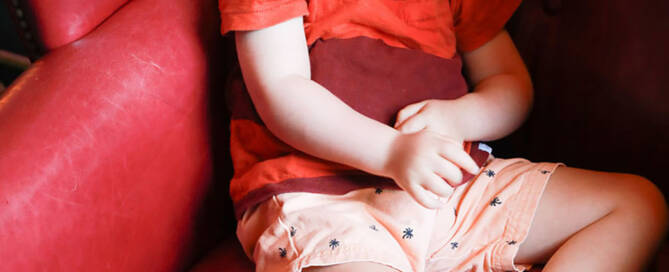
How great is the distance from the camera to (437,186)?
0.50 metres

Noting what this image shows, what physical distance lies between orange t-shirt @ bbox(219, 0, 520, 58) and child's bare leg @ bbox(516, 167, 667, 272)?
7.3 inches

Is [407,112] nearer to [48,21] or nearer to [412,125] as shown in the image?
[412,125]

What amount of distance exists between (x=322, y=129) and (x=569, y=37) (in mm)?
327

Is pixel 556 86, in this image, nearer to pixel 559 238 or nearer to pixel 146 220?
pixel 559 238

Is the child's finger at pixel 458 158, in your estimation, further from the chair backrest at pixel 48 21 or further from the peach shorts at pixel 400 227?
the chair backrest at pixel 48 21

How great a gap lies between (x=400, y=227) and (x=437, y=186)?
0.07 metres

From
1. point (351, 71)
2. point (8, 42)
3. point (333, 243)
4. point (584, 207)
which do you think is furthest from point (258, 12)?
point (8, 42)

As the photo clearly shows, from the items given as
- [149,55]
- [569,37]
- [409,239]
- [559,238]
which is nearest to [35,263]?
[149,55]

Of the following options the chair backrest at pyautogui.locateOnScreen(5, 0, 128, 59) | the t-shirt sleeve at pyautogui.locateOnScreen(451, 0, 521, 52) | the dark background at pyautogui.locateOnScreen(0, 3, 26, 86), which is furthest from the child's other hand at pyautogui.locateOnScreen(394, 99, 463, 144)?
the dark background at pyautogui.locateOnScreen(0, 3, 26, 86)

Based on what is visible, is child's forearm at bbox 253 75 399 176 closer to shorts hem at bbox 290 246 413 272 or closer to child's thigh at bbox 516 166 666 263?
shorts hem at bbox 290 246 413 272

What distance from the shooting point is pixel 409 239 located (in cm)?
55

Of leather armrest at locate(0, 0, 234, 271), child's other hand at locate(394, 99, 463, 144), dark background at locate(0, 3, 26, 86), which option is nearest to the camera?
leather armrest at locate(0, 0, 234, 271)

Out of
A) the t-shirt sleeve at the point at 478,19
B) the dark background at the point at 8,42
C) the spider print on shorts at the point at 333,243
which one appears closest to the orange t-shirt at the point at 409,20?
the t-shirt sleeve at the point at 478,19

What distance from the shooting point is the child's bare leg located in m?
0.53
